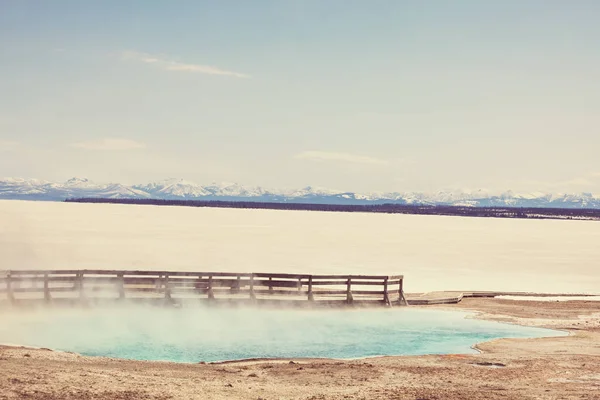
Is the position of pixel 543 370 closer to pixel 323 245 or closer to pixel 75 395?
pixel 75 395

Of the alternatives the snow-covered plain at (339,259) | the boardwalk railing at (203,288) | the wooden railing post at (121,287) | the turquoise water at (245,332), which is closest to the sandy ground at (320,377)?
the turquoise water at (245,332)

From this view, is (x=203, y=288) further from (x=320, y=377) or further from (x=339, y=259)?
(x=339, y=259)

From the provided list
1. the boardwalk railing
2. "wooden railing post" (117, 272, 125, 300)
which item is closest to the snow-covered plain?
the boardwalk railing

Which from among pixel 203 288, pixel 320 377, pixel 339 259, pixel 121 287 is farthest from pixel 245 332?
pixel 339 259

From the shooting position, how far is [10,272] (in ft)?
110

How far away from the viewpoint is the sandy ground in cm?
1689

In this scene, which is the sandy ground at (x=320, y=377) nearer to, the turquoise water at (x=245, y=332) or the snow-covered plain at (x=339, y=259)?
the turquoise water at (x=245, y=332)

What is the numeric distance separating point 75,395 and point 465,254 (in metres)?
75.0

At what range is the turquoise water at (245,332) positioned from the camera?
1009 inches

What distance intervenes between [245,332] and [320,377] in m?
10.2

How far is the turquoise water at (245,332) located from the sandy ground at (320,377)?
9.58ft

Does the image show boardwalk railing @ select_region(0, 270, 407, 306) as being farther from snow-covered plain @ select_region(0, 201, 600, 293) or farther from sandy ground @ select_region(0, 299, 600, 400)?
sandy ground @ select_region(0, 299, 600, 400)

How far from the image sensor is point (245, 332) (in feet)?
96.9

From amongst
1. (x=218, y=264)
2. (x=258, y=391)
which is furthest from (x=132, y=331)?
(x=218, y=264)
